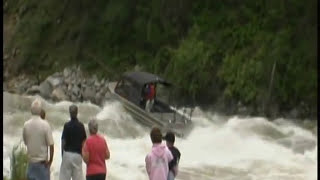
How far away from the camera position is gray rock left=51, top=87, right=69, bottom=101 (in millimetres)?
30316

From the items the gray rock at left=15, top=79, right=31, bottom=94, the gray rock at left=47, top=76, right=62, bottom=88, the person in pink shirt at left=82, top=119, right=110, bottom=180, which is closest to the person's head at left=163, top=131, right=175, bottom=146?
the person in pink shirt at left=82, top=119, right=110, bottom=180

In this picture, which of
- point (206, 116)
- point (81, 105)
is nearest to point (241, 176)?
point (206, 116)

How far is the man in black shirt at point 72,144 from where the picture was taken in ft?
39.0

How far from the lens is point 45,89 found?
31.4 meters

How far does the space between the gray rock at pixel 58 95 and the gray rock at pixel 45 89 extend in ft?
0.77

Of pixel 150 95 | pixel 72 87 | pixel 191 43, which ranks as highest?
pixel 191 43

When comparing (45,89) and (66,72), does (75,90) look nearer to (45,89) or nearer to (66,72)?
(45,89)

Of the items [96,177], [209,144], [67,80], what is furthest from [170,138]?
[67,80]

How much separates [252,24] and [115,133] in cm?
817

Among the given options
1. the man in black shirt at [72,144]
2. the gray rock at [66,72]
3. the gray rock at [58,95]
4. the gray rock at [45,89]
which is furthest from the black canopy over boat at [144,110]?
the man in black shirt at [72,144]

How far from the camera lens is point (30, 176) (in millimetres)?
11781

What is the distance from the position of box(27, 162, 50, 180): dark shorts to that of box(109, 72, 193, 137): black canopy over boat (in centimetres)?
1188

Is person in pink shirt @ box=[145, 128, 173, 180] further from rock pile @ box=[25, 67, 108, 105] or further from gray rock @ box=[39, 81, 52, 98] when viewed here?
gray rock @ box=[39, 81, 52, 98]

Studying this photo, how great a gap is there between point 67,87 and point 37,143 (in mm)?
19953
